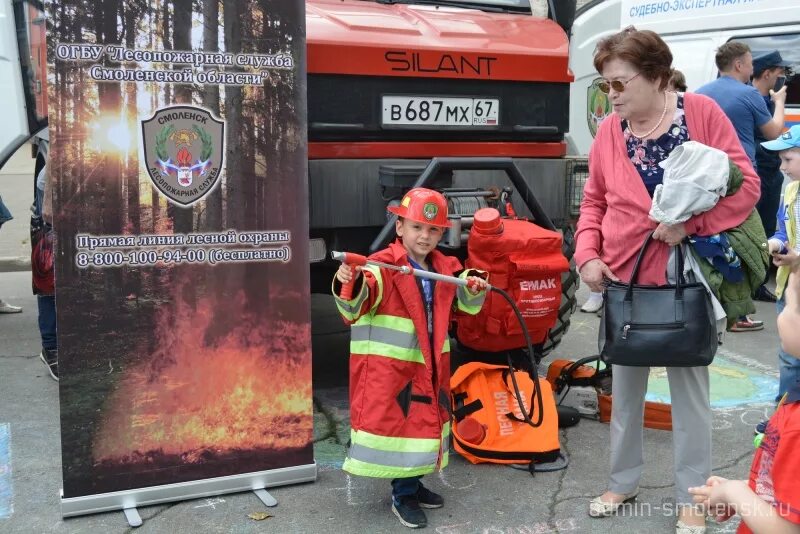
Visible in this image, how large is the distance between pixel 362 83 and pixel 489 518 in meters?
2.19

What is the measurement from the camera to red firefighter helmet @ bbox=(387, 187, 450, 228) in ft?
11.0

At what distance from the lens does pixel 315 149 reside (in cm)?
436

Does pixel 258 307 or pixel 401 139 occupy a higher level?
pixel 401 139

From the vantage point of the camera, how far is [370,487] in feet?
12.3

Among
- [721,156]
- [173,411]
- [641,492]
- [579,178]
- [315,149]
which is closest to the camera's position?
[721,156]

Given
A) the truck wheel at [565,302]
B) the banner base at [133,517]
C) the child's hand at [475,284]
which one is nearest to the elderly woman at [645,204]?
the child's hand at [475,284]

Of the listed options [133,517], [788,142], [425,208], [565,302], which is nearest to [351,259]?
[425,208]

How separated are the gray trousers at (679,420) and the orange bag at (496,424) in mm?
541

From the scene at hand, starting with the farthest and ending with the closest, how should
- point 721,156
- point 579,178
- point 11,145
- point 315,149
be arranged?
1. point 11,145
2. point 579,178
3. point 315,149
4. point 721,156

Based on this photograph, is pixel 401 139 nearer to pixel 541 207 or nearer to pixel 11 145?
pixel 541 207

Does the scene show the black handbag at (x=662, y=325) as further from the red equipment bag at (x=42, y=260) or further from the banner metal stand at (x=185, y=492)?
the red equipment bag at (x=42, y=260)

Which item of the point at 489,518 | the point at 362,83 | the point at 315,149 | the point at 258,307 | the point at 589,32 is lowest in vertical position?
the point at 489,518

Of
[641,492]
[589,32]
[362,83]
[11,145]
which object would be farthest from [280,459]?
[589,32]

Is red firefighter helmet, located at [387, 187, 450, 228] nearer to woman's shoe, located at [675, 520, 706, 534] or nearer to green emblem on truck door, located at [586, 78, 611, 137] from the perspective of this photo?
woman's shoe, located at [675, 520, 706, 534]
